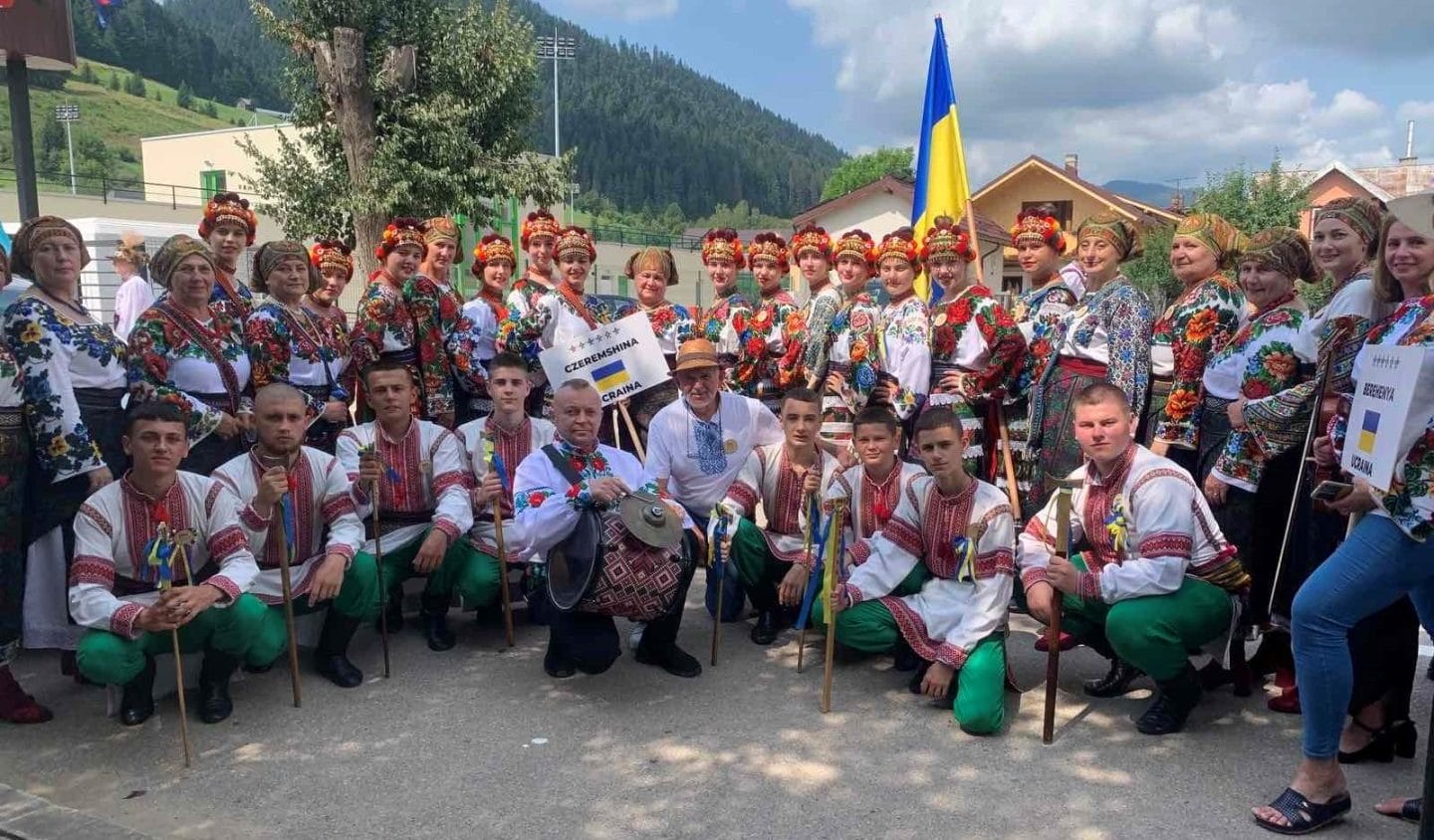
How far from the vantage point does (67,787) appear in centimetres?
347

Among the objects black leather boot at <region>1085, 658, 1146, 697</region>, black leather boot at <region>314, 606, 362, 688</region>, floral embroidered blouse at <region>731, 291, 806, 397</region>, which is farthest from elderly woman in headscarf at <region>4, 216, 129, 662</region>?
black leather boot at <region>1085, 658, 1146, 697</region>

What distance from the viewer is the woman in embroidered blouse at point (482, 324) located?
597 centimetres

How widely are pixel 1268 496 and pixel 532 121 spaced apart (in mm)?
16104

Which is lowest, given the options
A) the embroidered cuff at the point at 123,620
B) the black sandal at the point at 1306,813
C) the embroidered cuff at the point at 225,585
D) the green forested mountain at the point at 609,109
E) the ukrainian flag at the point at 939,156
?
the black sandal at the point at 1306,813

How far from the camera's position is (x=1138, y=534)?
12.5 feet

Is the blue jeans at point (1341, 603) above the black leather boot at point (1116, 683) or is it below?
above

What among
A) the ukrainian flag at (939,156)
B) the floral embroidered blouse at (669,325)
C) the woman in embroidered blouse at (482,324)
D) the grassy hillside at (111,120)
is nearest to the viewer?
the woman in embroidered blouse at (482,324)

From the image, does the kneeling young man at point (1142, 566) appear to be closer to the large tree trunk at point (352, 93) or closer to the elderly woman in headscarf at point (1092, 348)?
the elderly woman in headscarf at point (1092, 348)

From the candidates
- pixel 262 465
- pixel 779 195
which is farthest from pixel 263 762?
pixel 779 195

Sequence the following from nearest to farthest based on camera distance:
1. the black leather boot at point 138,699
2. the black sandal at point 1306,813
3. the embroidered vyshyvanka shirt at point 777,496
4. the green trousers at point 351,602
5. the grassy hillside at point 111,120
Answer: the black sandal at point 1306,813
the black leather boot at point 138,699
the green trousers at point 351,602
the embroidered vyshyvanka shirt at point 777,496
the grassy hillside at point 111,120

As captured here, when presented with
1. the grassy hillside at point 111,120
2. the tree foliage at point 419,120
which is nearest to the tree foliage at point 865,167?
the grassy hillside at point 111,120

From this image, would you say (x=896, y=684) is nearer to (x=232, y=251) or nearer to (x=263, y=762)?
(x=263, y=762)

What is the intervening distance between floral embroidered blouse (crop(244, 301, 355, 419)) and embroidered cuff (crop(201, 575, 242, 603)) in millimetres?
1315

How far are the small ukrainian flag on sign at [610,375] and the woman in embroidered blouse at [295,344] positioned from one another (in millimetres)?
1401
